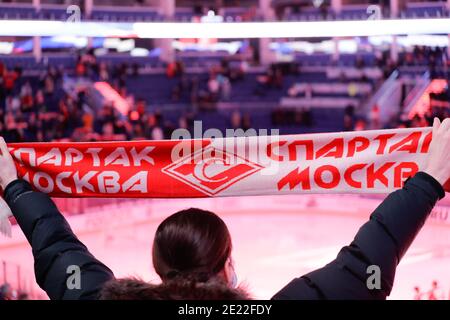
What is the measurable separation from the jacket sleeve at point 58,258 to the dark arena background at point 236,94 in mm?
169

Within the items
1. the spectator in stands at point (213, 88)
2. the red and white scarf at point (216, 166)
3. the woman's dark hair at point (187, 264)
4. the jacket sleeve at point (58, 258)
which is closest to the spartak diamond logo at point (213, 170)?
the red and white scarf at point (216, 166)

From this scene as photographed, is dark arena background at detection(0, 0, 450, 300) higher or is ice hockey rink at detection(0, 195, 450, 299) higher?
dark arena background at detection(0, 0, 450, 300)

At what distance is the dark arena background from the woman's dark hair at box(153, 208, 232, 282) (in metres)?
0.17

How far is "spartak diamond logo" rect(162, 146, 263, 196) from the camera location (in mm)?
2752

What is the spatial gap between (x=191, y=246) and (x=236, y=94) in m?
16.9

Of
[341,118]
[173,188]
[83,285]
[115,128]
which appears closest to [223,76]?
[341,118]

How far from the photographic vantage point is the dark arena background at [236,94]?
6.38 metres

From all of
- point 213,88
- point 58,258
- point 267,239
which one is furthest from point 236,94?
point 58,258

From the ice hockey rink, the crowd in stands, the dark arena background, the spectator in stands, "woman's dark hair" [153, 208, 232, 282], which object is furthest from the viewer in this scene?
the spectator in stands

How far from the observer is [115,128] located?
1258cm

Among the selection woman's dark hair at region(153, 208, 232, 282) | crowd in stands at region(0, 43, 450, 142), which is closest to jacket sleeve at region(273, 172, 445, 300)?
woman's dark hair at region(153, 208, 232, 282)

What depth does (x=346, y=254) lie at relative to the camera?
57.4 inches

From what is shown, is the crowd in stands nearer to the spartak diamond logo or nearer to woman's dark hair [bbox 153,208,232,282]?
the spartak diamond logo

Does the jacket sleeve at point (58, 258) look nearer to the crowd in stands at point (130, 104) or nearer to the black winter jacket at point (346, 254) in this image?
the black winter jacket at point (346, 254)
